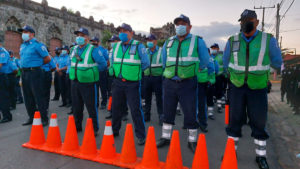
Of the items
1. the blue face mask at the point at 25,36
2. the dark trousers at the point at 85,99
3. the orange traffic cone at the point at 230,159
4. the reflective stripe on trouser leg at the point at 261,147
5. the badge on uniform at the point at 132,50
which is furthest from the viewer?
the blue face mask at the point at 25,36

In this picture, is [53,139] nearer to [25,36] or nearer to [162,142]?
[162,142]

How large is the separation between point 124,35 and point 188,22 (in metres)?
1.22

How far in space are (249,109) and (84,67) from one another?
318 cm

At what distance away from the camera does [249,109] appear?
129 inches

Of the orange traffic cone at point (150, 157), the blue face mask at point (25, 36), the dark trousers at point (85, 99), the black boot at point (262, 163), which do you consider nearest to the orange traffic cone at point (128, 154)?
the orange traffic cone at point (150, 157)

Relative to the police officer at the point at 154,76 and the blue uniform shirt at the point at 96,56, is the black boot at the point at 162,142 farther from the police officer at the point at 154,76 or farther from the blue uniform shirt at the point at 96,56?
the blue uniform shirt at the point at 96,56

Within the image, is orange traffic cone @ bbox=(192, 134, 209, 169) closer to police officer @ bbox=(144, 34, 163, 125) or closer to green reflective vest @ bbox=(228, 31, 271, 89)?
green reflective vest @ bbox=(228, 31, 271, 89)

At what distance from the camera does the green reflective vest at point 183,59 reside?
3.67 metres

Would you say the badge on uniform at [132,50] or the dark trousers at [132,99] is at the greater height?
the badge on uniform at [132,50]

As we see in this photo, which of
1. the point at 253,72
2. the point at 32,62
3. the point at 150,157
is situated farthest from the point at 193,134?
the point at 32,62

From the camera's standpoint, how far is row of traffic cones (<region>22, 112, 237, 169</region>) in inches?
114

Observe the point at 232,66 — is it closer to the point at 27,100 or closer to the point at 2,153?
the point at 2,153

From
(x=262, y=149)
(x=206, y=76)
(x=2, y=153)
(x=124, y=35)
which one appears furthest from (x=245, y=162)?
(x=2, y=153)

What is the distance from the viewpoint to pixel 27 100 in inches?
216
